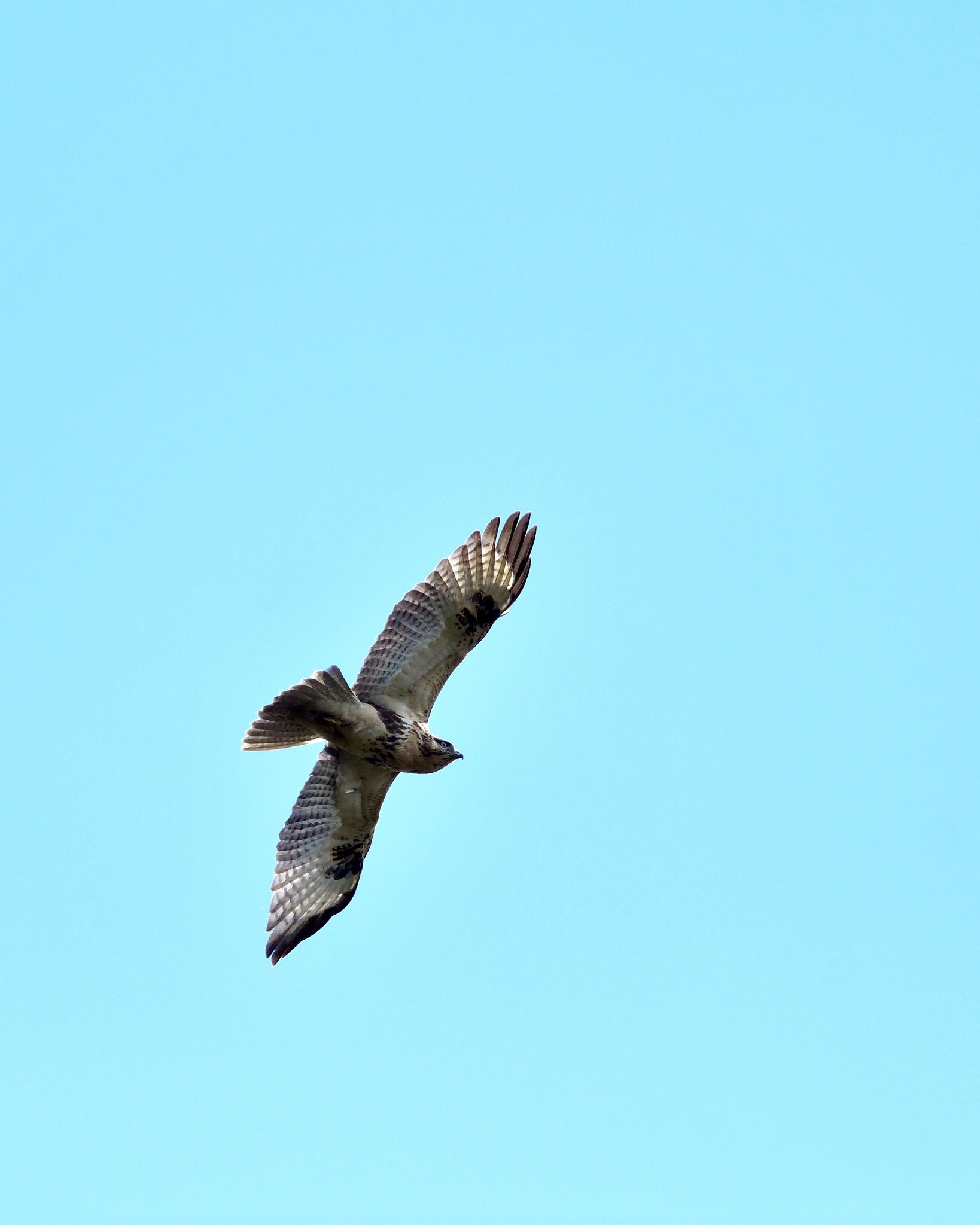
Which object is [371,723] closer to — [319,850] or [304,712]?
[304,712]

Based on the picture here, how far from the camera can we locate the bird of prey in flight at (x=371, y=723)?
11758 mm

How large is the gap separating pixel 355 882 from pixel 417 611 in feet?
7.49

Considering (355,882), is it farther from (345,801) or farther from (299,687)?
(299,687)

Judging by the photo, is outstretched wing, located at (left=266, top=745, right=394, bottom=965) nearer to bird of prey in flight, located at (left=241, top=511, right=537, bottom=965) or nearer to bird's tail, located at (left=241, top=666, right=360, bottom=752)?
bird of prey in flight, located at (left=241, top=511, right=537, bottom=965)

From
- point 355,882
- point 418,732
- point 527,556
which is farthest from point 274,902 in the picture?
point 527,556

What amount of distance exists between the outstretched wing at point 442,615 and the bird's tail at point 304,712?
0.60 metres

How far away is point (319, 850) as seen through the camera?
12.8 metres

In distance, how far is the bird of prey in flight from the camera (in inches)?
463

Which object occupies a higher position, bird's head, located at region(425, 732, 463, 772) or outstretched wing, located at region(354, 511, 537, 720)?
outstretched wing, located at region(354, 511, 537, 720)

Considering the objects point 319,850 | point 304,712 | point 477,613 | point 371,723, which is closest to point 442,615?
point 477,613

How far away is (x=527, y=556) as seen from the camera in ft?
40.7

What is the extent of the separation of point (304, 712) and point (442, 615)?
134cm

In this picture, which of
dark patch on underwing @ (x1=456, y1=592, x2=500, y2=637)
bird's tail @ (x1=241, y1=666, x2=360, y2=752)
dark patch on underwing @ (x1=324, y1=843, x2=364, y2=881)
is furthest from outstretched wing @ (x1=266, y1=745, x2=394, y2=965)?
dark patch on underwing @ (x1=456, y1=592, x2=500, y2=637)

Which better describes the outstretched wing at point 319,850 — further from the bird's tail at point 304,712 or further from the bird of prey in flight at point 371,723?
the bird's tail at point 304,712
